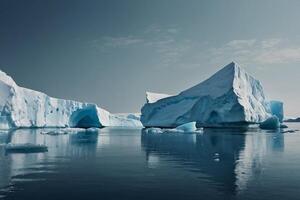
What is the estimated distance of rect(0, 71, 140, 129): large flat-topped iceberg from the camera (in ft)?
194

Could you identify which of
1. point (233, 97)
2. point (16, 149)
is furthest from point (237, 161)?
point (233, 97)

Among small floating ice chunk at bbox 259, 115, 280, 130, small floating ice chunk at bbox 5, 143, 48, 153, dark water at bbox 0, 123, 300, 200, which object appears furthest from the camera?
small floating ice chunk at bbox 259, 115, 280, 130

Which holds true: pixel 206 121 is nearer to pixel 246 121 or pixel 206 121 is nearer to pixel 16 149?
pixel 246 121

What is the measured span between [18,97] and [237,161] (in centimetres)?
5696

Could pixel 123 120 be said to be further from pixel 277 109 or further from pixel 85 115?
pixel 277 109

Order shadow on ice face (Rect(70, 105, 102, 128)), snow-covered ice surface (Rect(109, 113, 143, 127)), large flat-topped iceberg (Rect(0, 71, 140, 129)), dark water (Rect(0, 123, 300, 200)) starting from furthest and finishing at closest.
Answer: snow-covered ice surface (Rect(109, 113, 143, 127)) → shadow on ice face (Rect(70, 105, 102, 128)) → large flat-topped iceberg (Rect(0, 71, 140, 129)) → dark water (Rect(0, 123, 300, 200))

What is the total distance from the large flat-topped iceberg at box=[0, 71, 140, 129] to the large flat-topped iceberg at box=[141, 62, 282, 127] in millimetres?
21748

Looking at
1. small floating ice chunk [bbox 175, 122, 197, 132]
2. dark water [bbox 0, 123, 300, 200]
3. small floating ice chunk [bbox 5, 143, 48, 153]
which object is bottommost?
dark water [bbox 0, 123, 300, 200]

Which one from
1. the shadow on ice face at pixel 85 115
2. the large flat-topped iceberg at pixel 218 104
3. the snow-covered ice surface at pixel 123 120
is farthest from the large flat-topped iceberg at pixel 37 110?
the large flat-topped iceberg at pixel 218 104

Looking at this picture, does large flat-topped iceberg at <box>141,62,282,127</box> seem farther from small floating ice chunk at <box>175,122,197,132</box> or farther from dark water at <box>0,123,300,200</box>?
dark water at <box>0,123,300,200</box>

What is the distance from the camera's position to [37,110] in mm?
72312

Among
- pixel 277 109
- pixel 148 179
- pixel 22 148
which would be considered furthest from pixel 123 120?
pixel 148 179

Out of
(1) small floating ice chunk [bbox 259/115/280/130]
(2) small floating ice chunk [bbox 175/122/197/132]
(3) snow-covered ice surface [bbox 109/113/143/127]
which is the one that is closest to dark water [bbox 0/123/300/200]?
(2) small floating ice chunk [bbox 175/122/197/132]

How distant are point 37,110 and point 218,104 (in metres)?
39.4
